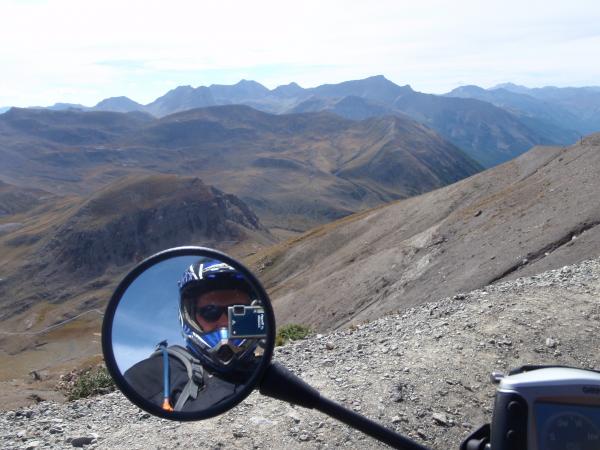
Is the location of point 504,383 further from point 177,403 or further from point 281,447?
point 281,447

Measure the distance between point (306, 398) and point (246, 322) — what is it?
56cm

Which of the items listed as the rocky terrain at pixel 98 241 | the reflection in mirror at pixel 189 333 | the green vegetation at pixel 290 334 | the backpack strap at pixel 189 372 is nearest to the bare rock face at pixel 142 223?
the rocky terrain at pixel 98 241

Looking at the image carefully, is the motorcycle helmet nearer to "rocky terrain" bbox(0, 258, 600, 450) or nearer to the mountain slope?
"rocky terrain" bbox(0, 258, 600, 450)

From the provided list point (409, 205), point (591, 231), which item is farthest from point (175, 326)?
point (409, 205)

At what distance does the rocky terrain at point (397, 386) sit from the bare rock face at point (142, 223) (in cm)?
11553

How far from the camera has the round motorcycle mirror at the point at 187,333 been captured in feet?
9.78

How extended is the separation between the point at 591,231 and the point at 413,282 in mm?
9680

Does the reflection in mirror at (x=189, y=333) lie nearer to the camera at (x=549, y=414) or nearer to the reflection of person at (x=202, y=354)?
the reflection of person at (x=202, y=354)

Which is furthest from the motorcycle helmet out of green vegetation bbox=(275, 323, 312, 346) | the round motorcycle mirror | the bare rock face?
the bare rock face

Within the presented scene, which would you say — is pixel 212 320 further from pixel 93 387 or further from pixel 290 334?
pixel 290 334

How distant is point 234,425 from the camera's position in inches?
252

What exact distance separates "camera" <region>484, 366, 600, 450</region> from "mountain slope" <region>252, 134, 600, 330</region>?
63.3ft

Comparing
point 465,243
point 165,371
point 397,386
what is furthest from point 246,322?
point 465,243

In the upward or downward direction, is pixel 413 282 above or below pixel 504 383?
below
